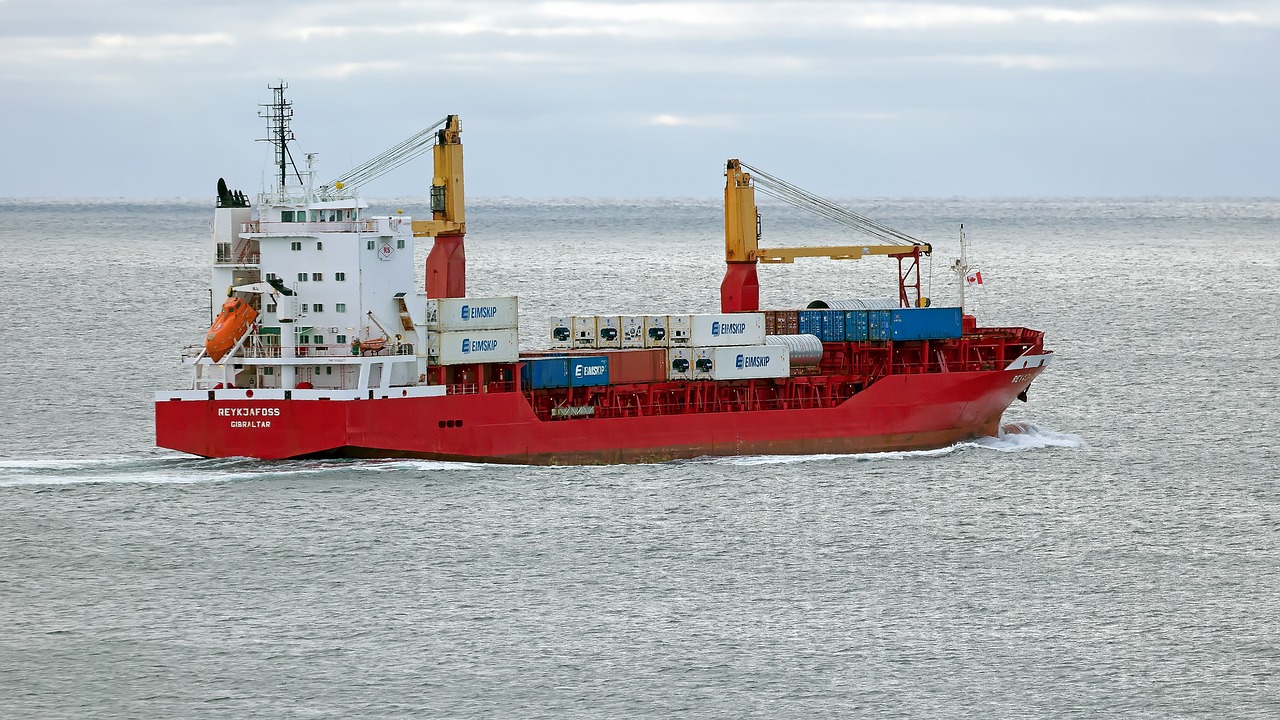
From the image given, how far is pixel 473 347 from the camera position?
172 feet

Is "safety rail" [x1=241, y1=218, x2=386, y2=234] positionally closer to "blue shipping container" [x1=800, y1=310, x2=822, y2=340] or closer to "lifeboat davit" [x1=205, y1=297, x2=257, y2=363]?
"lifeboat davit" [x1=205, y1=297, x2=257, y2=363]

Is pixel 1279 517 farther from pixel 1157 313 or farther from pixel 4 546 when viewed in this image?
pixel 1157 313

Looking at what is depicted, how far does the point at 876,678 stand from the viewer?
35.3 metres

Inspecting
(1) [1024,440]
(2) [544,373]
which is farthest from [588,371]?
(1) [1024,440]

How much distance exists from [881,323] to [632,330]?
848cm

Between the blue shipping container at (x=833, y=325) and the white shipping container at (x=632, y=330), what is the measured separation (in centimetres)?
674

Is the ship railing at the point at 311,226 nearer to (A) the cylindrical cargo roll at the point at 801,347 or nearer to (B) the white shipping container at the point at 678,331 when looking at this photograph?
(B) the white shipping container at the point at 678,331

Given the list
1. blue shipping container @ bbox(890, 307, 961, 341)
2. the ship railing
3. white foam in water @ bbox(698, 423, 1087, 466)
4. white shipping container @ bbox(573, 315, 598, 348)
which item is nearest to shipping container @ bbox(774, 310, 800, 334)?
blue shipping container @ bbox(890, 307, 961, 341)

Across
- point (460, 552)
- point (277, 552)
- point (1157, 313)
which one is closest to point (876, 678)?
point (460, 552)

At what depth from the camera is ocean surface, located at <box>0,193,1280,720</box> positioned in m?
34.6

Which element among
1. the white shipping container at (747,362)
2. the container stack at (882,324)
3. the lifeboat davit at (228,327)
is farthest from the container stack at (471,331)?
the container stack at (882,324)

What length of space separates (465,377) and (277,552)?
459 inches

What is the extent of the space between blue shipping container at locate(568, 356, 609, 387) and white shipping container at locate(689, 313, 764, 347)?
10.9ft

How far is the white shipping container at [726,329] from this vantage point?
56.1 meters
